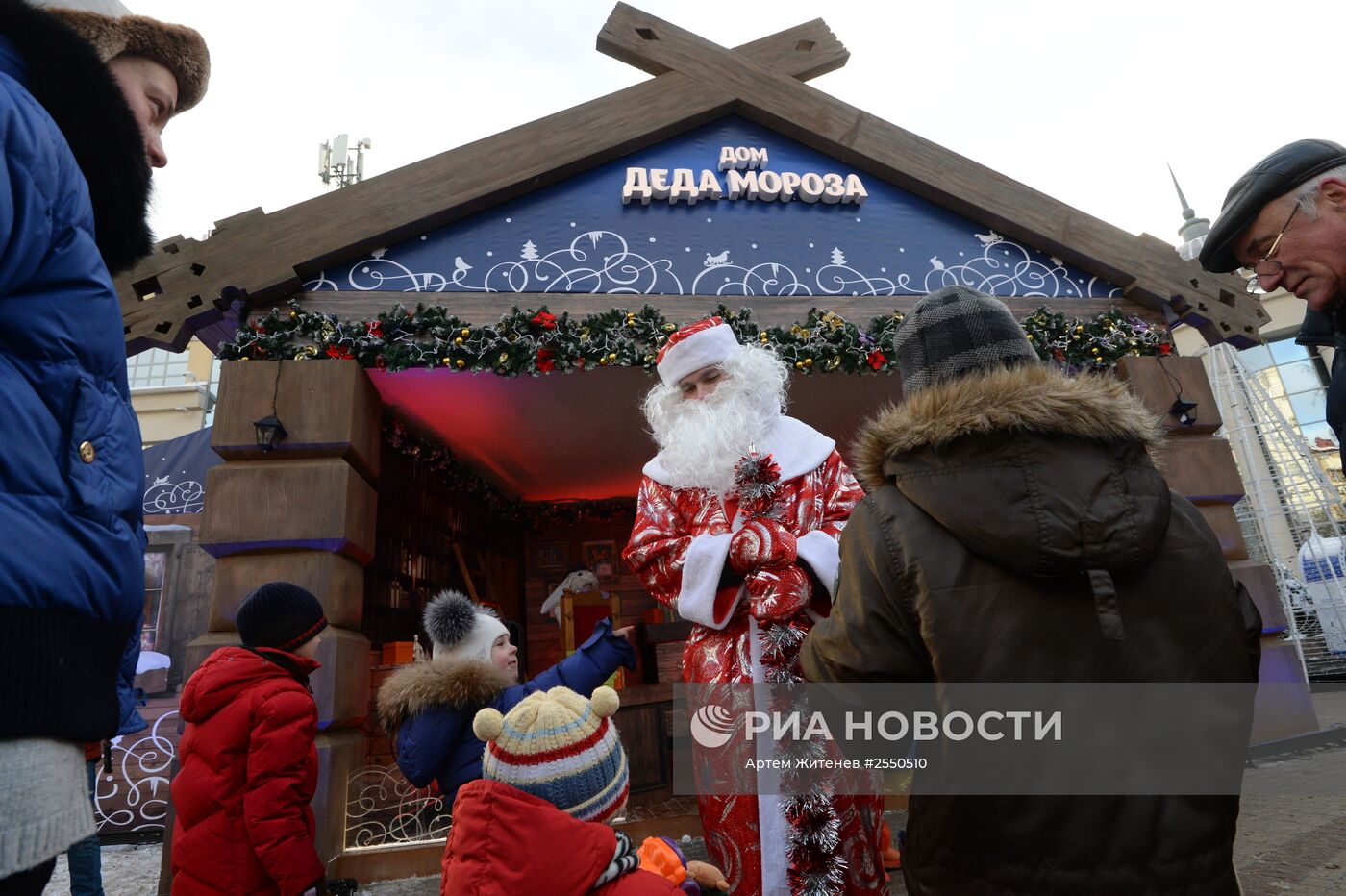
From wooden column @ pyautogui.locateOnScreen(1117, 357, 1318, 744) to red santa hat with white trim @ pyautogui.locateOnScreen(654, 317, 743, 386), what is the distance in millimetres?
3252

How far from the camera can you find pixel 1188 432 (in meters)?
4.61

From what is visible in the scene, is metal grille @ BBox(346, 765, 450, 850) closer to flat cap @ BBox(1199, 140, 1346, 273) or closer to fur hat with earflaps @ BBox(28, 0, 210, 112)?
fur hat with earflaps @ BBox(28, 0, 210, 112)

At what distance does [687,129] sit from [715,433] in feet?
10.8

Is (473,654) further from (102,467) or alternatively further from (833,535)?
(102,467)

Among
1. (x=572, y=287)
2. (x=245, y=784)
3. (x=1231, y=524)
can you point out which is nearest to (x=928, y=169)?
(x=572, y=287)

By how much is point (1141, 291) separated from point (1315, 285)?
3.69m

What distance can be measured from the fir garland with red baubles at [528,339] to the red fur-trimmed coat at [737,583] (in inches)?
69.8

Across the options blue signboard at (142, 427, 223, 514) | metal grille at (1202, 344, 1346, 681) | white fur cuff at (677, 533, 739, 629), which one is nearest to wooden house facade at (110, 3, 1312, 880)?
blue signboard at (142, 427, 223, 514)

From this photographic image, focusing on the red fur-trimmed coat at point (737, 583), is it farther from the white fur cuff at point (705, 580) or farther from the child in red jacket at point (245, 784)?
the child in red jacket at point (245, 784)

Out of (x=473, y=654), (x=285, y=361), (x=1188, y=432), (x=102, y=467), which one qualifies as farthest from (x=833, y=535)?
(x=1188, y=432)

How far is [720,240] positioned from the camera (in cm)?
466

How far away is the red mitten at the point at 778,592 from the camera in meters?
2.01

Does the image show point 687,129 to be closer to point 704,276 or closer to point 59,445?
point 704,276

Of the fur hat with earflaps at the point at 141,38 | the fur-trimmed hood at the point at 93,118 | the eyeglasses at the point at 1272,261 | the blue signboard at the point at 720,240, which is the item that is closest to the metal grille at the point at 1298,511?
the blue signboard at the point at 720,240
